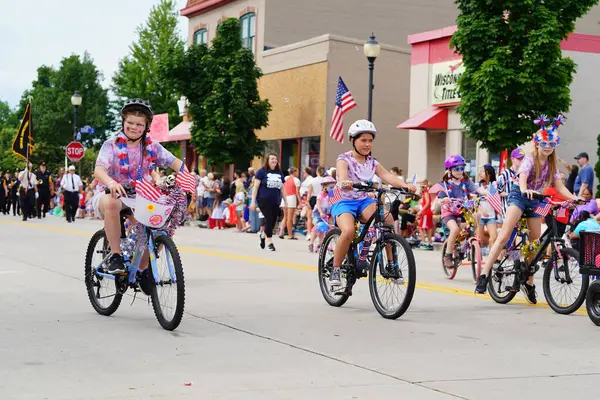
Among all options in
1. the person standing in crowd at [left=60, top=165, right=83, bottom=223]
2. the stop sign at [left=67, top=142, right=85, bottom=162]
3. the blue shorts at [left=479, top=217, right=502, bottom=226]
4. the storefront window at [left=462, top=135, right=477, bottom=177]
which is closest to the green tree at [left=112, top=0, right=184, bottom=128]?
the stop sign at [left=67, top=142, right=85, bottom=162]

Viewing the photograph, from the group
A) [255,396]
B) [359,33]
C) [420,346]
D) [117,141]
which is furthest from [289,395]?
[359,33]

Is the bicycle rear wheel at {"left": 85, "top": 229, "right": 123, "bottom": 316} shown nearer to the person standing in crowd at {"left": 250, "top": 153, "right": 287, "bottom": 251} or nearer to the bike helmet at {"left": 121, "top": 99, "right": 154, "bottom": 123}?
the bike helmet at {"left": 121, "top": 99, "right": 154, "bottom": 123}

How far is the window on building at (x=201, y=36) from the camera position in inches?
1682

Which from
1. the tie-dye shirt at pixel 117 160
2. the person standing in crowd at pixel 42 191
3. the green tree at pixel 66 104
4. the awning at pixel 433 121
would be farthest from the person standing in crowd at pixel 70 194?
the green tree at pixel 66 104

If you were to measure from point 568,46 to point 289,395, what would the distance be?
22376 millimetres

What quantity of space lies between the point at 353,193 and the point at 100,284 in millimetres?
2504

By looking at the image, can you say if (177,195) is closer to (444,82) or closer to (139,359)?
(139,359)

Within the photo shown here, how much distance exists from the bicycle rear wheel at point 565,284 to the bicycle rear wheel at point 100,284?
13.4 feet

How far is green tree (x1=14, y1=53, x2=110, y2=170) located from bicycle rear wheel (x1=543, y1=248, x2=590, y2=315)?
7932cm

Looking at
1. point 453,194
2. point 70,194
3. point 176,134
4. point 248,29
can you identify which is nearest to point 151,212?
point 453,194

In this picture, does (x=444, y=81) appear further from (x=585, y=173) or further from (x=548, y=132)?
(x=548, y=132)

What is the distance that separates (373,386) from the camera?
591cm

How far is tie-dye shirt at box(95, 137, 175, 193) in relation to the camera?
8.48 metres

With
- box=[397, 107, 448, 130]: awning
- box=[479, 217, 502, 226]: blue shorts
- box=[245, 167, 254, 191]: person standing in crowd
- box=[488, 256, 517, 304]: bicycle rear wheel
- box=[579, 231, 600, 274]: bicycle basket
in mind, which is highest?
box=[397, 107, 448, 130]: awning
